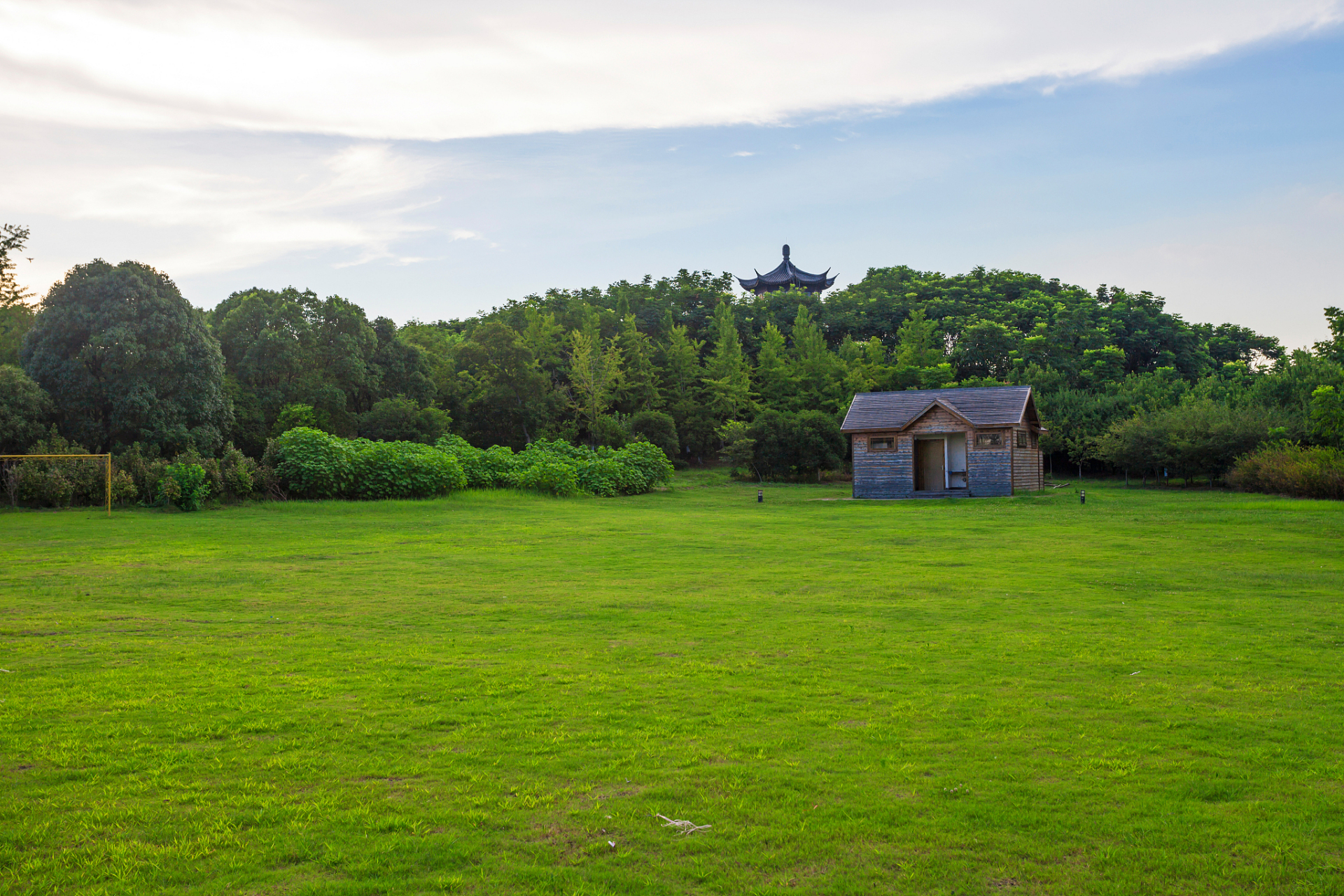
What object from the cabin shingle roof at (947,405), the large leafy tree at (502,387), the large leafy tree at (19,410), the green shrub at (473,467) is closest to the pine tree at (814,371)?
the large leafy tree at (502,387)

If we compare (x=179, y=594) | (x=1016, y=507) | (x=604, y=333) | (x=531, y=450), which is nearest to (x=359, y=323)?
(x=531, y=450)

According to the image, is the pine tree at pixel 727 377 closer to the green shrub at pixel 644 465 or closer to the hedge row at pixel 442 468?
the green shrub at pixel 644 465

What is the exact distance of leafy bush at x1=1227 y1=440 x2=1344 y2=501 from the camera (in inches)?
1029

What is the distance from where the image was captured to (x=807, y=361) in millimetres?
54969

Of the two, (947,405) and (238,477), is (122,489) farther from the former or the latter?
(947,405)

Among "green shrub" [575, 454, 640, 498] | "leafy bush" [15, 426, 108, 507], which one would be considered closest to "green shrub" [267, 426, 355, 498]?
"leafy bush" [15, 426, 108, 507]

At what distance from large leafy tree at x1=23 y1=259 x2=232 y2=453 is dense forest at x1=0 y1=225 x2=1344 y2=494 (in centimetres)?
6

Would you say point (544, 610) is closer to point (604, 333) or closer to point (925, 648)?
point (925, 648)

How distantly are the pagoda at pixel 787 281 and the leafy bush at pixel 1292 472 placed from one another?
1755 inches

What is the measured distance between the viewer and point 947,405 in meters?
34.1

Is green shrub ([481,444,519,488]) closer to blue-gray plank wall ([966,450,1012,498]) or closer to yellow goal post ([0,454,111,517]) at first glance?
yellow goal post ([0,454,111,517])

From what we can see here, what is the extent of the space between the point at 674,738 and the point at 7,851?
3.29 metres

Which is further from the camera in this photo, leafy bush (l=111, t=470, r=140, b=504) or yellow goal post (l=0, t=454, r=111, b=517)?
leafy bush (l=111, t=470, r=140, b=504)

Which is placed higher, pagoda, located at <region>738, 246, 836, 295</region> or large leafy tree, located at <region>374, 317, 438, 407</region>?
pagoda, located at <region>738, 246, 836, 295</region>
